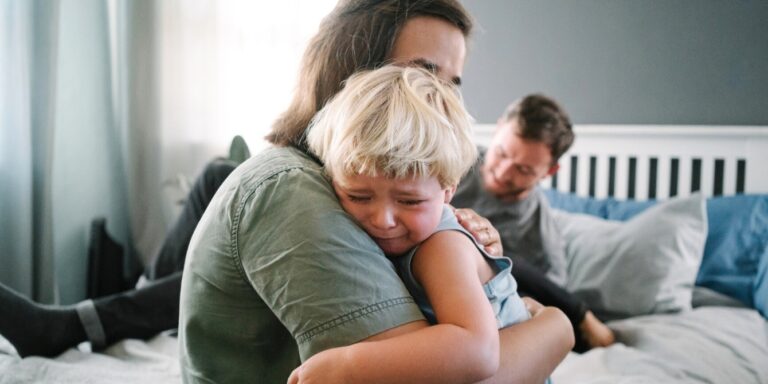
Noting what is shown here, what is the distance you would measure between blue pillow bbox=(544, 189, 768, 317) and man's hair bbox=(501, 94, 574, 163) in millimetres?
557

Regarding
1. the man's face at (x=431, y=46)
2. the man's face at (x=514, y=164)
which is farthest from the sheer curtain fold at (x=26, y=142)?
the man's face at (x=431, y=46)

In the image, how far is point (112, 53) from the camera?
2.63m

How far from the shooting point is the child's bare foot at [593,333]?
5.27 feet

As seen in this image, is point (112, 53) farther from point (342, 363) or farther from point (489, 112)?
point (342, 363)

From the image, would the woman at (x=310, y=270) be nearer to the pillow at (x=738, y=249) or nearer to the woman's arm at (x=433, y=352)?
the woman's arm at (x=433, y=352)

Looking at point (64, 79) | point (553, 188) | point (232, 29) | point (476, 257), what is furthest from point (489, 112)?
point (476, 257)

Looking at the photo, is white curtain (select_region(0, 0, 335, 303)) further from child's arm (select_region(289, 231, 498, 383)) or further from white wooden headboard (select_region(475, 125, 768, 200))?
child's arm (select_region(289, 231, 498, 383))

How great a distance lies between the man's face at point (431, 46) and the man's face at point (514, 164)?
3.37 feet

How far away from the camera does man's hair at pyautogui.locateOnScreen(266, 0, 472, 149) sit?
0.92m

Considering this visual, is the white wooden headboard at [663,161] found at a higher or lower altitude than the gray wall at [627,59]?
lower

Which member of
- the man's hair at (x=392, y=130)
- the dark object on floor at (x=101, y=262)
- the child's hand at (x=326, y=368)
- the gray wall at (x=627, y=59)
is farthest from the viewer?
the dark object on floor at (x=101, y=262)

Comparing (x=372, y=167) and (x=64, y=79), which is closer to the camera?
(x=372, y=167)

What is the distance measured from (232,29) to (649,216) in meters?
2.04

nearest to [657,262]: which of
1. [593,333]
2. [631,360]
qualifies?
[593,333]
